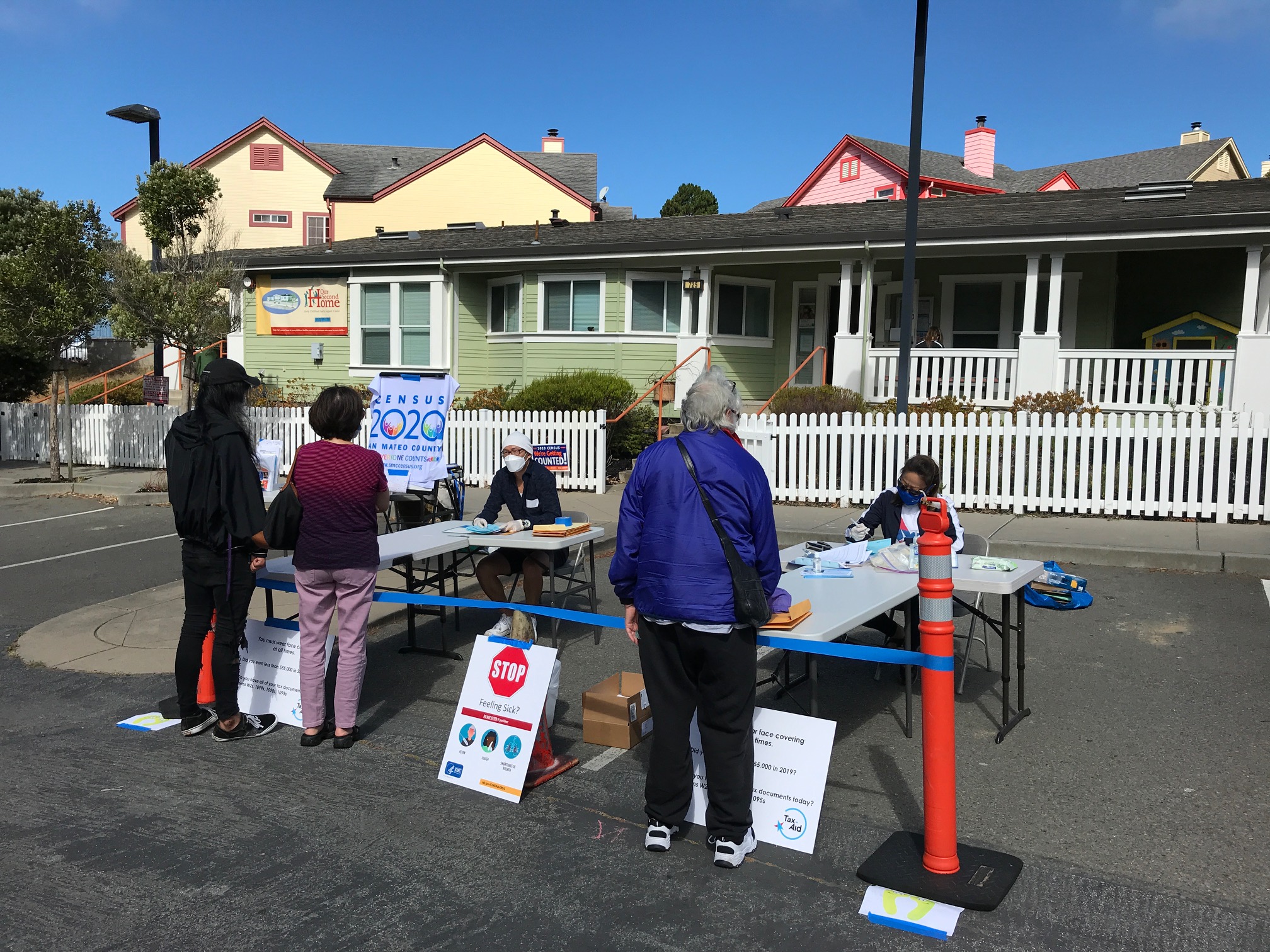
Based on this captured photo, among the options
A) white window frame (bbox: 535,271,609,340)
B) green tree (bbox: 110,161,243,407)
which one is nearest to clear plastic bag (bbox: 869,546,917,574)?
green tree (bbox: 110,161,243,407)

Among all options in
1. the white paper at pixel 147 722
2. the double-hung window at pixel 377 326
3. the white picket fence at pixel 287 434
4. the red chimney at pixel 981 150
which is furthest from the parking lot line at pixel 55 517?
the red chimney at pixel 981 150

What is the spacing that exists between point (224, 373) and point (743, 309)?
15.9 meters

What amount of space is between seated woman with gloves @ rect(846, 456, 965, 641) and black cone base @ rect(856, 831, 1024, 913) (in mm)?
2178

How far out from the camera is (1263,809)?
13.7 ft

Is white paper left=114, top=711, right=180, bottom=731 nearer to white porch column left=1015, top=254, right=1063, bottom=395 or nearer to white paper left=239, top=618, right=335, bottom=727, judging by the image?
white paper left=239, top=618, right=335, bottom=727

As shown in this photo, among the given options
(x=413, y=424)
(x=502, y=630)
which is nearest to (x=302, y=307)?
(x=413, y=424)

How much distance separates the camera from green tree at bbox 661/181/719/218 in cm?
5591

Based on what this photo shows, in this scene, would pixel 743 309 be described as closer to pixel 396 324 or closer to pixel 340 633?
pixel 396 324

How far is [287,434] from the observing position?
55.1ft

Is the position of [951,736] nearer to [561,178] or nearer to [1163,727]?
[1163,727]

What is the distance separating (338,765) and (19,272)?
1406cm

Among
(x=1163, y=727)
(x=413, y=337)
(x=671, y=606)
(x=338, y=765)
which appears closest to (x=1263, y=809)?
(x=1163, y=727)

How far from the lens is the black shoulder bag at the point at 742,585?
3.61 metres

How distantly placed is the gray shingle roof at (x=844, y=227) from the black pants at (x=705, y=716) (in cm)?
1453
